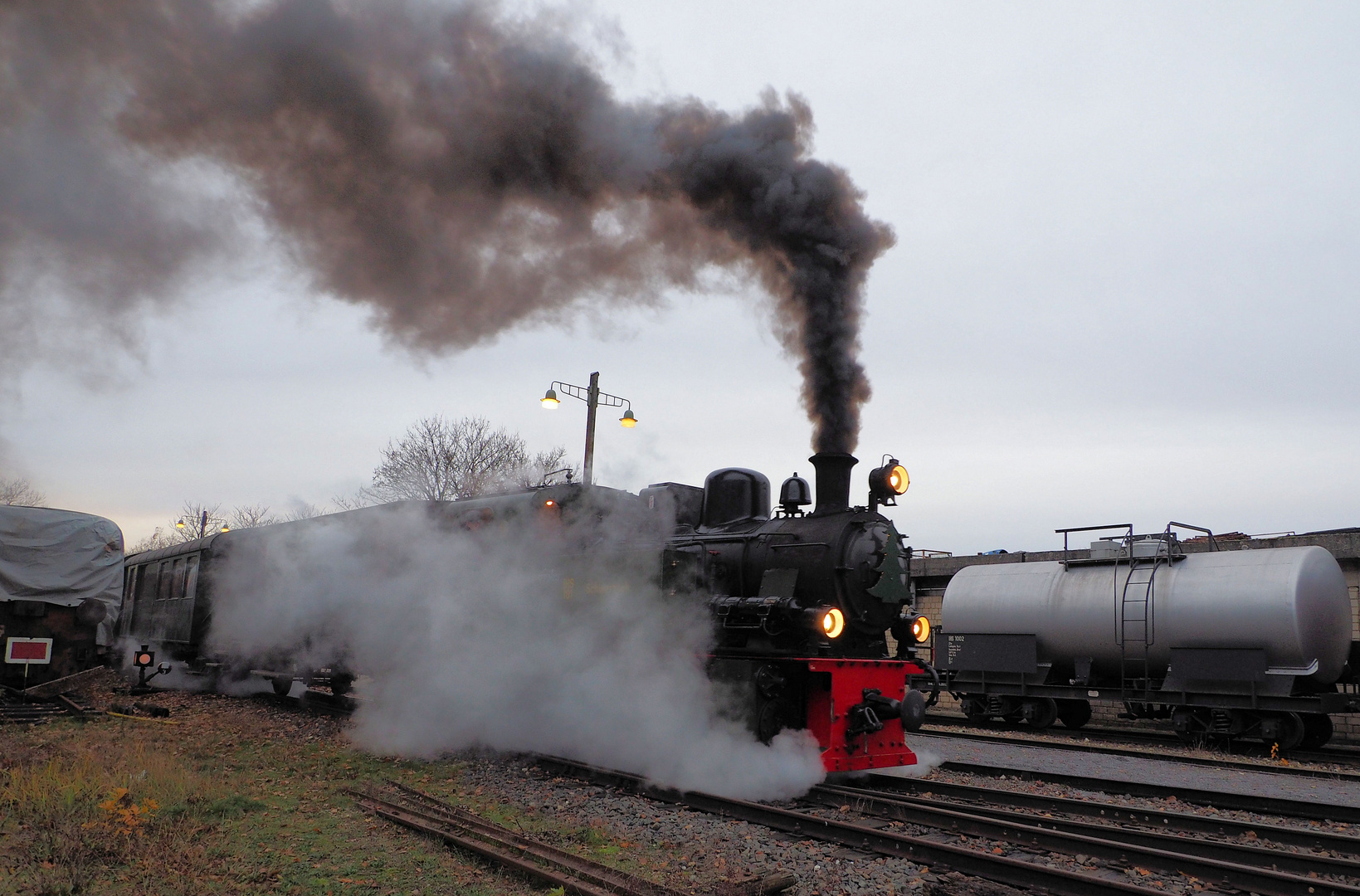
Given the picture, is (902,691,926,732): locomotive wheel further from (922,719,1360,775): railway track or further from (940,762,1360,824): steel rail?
(922,719,1360,775): railway track

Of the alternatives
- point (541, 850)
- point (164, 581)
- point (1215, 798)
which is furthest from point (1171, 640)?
point (164, 581)

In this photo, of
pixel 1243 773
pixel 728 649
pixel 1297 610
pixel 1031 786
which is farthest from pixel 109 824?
pixel 1297 610

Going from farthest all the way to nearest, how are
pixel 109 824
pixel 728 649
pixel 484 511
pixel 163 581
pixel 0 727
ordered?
1. pixel 163 581
2. pixel 484 511
3. pixel 0 727
4. pixel 728 649
5. pixel 109 824

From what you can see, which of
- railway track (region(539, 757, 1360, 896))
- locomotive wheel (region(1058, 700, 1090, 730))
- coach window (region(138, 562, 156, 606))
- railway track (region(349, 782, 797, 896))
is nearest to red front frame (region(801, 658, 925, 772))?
railway track (region(539, 757, 1360, 896))

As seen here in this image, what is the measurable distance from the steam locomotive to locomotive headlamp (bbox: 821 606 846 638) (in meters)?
0.01

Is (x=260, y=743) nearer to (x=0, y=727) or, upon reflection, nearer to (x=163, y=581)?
(x=0, y=727)

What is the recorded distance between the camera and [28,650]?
1223 cm

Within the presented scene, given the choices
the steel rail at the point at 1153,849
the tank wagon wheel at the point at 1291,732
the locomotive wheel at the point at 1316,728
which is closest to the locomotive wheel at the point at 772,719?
the steel rail at the point at 1153,849

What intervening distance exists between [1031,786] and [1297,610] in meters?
5.83

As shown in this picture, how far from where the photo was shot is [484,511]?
1114 cm

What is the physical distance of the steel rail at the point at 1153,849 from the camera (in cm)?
532

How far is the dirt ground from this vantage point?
528cm

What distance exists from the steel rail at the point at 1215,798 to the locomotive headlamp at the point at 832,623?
283 cm

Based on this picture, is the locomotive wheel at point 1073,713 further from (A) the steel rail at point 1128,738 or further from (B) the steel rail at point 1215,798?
(B) the steel rail at point 1215,798
